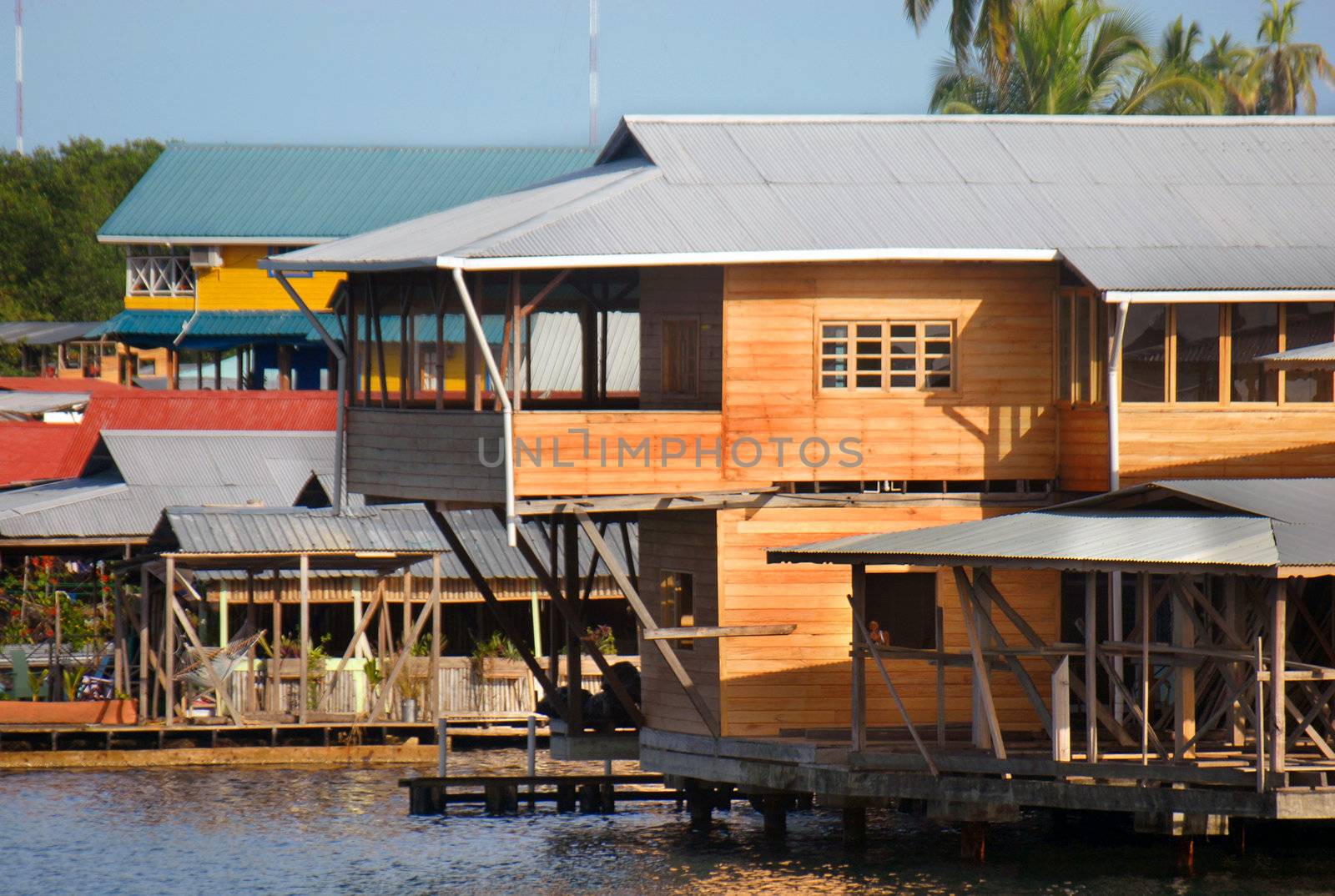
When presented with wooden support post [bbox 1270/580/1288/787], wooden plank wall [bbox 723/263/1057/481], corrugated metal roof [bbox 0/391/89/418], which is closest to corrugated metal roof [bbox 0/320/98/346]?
corrugated metal roof [bbox 0/391/89/418]

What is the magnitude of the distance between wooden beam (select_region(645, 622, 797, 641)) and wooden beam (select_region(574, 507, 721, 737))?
16 centimetres

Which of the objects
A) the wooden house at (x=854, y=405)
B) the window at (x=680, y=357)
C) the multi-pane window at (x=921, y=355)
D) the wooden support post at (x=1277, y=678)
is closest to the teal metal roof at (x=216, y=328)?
the window at (x=680, y=357)

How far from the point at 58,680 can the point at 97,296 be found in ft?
195

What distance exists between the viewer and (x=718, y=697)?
28.5 metres

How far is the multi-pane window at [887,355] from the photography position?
2894 cm

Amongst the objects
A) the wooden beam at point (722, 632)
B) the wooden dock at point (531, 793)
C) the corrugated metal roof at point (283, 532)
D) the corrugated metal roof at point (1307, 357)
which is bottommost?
the wooden dock at point (531, 793)

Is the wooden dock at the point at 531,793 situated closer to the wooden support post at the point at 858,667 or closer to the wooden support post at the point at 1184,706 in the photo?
the wooden support post at the point at 858,667

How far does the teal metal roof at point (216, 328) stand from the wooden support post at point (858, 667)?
39618 mm

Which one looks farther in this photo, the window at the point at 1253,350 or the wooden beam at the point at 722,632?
the window at the point at 1253,350

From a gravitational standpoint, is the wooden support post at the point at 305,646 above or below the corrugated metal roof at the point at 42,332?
below

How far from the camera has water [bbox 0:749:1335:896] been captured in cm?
2634

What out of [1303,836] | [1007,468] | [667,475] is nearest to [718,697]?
[667,475]

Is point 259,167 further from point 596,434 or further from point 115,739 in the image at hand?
point 596,434

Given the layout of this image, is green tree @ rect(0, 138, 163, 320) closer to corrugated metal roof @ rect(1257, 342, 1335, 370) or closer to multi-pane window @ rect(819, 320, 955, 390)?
multi-pane window @ rect(819, 320, 955, 390)
